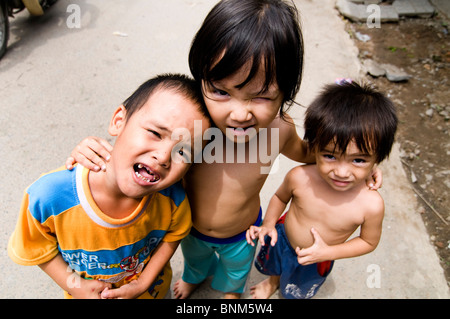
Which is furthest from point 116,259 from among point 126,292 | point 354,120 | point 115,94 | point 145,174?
point 115,94

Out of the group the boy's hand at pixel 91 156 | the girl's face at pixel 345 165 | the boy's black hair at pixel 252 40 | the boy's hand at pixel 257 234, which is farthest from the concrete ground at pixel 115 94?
the boy's black hair at pixel 252 40

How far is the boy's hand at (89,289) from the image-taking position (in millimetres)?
1228

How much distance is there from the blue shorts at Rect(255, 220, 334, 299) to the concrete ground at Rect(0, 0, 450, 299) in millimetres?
261

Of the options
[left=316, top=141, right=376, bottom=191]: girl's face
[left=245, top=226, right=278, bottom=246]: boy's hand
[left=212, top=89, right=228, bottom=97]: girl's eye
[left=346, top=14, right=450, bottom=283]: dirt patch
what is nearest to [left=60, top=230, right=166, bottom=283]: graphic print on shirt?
[left=245, top=226, right=278, bottom=246]: boy's hand

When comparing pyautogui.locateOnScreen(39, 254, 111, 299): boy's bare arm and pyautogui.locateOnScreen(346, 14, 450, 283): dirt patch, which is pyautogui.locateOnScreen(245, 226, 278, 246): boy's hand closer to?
pyautogui.locateOnScreen(39, 254, 111, 299): boy's bare arm

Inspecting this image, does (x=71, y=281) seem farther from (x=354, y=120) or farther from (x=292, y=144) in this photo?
(x=354, y=120)

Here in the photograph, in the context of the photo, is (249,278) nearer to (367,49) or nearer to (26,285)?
(26,285)

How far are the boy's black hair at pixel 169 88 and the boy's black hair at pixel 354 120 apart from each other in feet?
1.41

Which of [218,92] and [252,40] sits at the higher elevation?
[252,40]

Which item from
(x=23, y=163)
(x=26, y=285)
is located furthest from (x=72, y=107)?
(x=26, y=285)

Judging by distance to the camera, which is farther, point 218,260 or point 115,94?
point 115,94

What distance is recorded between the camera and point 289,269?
1.67 m

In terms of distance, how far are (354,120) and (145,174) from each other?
732 millimetres
